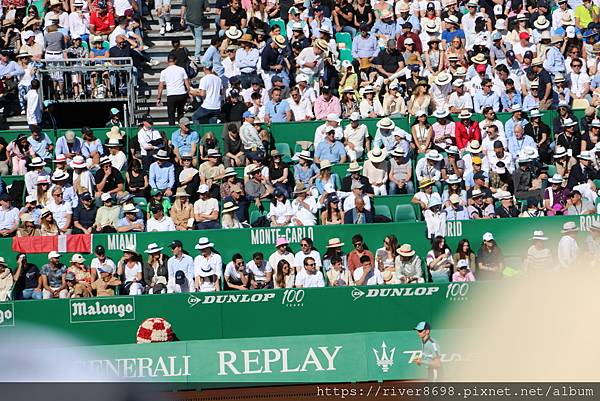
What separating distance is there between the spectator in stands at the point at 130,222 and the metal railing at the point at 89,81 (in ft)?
11.9

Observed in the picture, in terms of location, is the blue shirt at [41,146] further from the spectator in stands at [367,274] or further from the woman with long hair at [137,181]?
the spectator in stands at [367,274]

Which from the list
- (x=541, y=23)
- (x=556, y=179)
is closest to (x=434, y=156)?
(x=556, y=179)

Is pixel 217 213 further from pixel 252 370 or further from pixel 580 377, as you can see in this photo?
pixel 580 377

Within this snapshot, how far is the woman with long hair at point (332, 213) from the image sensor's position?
65.3 ft

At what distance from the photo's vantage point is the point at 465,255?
1933 cm

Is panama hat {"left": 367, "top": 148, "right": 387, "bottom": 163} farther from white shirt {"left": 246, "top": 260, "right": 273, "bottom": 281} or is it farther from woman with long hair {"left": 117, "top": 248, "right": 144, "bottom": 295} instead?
woman with long hair {"left": 117, "top": 248, "right": 144, "bottom": 295}

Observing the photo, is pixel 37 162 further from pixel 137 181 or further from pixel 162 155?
pixel 162 155

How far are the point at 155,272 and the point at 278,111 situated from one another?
4583 millimetres

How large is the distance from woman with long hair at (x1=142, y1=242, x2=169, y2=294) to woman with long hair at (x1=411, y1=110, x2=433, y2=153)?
5072 millimetres

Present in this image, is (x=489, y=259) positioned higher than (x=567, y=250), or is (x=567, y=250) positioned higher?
(x=567, y=250)

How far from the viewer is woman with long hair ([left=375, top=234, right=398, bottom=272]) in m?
19.1

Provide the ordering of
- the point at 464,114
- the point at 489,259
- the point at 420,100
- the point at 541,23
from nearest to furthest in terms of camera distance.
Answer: the point at 489,259
the point at 464,114
the point at 420,100
the point at 541,23

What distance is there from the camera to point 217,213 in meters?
20.1

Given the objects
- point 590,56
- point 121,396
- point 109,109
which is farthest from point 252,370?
point 121,396
